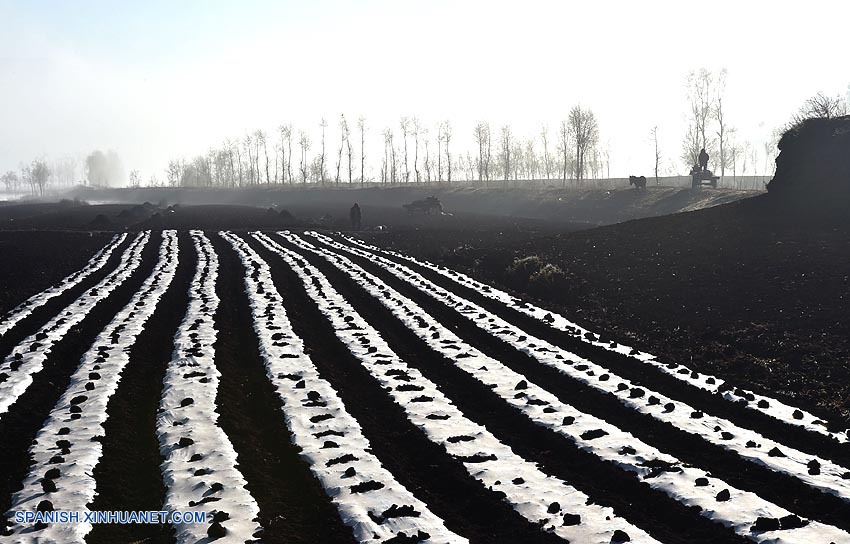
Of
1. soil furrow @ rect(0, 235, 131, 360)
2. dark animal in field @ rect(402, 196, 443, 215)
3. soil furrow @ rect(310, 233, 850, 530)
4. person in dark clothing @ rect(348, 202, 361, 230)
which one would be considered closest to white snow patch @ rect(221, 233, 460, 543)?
soil furrow @ rect(310, 233, 850, 530)

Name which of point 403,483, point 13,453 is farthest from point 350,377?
point 13,453

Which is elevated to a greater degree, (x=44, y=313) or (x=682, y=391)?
(x=44, y=313)

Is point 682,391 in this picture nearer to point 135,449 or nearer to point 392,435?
point 392,435

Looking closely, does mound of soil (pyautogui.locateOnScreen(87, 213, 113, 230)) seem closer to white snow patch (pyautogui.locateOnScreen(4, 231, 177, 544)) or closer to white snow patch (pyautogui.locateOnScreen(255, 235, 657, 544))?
white snow patch (pyautogui.locateOnScreen(4, 231, 177, 544))

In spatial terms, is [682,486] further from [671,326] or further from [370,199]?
[370,199]

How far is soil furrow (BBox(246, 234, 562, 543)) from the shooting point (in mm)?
10047

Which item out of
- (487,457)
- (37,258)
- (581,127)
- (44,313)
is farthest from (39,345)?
(581,127)

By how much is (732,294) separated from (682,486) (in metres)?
15.9

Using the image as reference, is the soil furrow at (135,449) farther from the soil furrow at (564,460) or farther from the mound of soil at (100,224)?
the mound of soil at (100,224)

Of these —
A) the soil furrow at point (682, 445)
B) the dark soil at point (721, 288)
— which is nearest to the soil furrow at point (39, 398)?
the soil furrow at point (682, 445)

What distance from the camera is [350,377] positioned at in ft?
58.3

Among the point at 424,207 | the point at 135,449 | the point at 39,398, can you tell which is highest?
the point at 424,207

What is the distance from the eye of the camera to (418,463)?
40.9ft

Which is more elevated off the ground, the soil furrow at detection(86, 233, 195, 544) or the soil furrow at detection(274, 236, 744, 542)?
the soil furrow at detection(86, 233, 195, 544)
